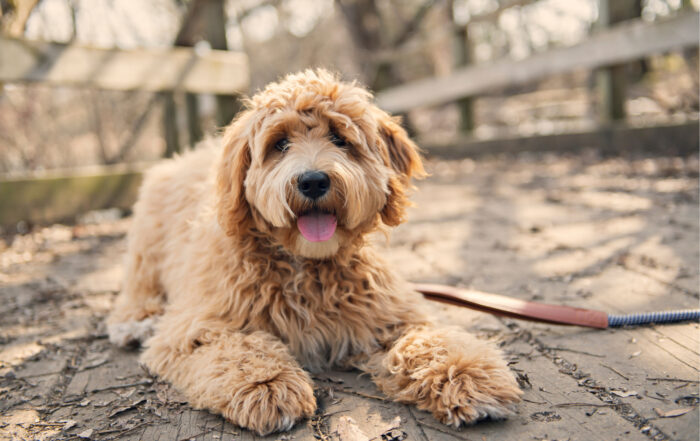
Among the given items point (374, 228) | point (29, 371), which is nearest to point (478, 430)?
point (374, 228)

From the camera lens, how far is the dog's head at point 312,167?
2.53 meters

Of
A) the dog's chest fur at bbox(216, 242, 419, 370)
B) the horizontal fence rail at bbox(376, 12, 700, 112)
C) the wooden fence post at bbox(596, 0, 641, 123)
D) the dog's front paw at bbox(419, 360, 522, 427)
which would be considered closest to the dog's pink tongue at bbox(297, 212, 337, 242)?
the dog's chest fur at bbox(216, 242, 419, 370)

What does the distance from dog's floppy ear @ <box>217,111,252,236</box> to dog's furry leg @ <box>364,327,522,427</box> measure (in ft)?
3.10

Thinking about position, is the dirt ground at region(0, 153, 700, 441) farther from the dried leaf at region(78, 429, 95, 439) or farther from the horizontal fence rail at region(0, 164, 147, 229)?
the horizontal fence rail at region(0, 164, 147, 229)

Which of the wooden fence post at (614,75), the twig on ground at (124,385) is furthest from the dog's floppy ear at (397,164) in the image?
the wooden fence post at (614,75)

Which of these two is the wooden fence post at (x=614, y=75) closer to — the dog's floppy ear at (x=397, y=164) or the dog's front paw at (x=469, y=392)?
the dog's floppy ear at (x=397, y=164)

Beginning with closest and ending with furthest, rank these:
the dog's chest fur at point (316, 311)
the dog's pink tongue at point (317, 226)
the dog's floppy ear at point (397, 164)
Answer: the dog's pink tongue at point (317, 226)
the dog's chest fur at point (316, 311)
the dog's floppy ear at point (397, 164)

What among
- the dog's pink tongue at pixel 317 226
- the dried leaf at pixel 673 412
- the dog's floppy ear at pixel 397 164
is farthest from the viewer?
the dog's floppy ear at pixel 397 164

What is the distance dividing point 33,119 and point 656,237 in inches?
319

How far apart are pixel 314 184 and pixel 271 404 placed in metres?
0.96

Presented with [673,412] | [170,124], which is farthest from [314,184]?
[170,124]

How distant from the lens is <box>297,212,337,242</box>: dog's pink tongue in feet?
8.45

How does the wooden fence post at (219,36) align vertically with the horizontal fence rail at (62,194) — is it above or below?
above

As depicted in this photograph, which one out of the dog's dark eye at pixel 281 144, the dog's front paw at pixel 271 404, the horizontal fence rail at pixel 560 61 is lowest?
the dog's front paw at pixel 271 404
